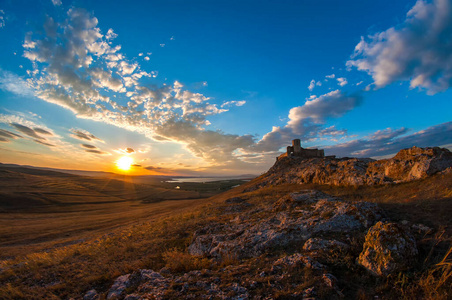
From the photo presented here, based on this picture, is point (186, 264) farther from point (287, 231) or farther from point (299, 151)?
point (299, 151)

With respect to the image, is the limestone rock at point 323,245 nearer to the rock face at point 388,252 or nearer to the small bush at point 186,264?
the rock face at point 388,252

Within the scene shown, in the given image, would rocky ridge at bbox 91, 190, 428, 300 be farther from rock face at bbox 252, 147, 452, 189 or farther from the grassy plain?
the grassy plain

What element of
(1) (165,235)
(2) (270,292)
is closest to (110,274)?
(1) (165,235)

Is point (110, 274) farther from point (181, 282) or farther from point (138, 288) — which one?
point (181, 282)

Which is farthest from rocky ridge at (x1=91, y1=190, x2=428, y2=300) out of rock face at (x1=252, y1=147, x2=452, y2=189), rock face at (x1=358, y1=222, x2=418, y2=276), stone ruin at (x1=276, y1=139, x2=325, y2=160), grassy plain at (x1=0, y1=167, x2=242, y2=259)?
stone ruin at (x1=276, y1=139, x2=325, y2=160)

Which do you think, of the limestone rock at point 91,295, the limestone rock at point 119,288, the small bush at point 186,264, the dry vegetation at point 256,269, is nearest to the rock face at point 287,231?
the dry vegetation at point 256,269

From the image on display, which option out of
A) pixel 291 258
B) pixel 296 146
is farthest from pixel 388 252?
pixel 296 146

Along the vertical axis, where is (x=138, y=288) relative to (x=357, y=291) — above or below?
below

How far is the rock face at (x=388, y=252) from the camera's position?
4387 mm

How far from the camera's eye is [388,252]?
14.9ft

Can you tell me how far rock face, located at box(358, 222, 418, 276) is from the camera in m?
4.39

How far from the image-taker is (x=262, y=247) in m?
6.96

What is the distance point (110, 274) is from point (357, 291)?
798 cm

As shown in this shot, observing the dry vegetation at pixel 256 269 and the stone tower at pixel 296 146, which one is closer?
the dry vegetation at pixel 256 269
